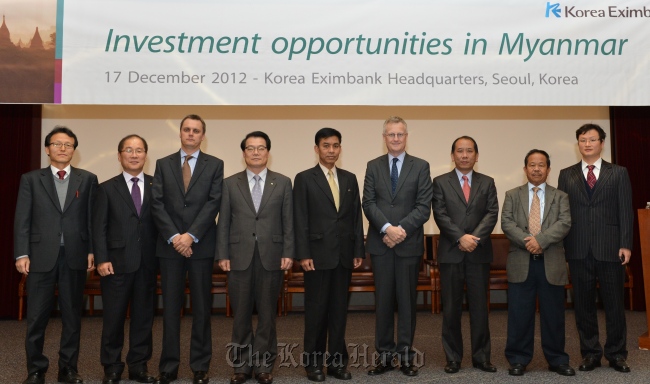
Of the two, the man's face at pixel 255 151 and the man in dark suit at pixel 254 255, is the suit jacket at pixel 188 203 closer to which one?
the man in dark suit at pixel 254 255

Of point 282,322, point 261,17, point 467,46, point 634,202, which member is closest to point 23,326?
point 282,322

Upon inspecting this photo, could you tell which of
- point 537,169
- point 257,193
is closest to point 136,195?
point 257,193

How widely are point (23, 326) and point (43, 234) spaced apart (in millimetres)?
3011

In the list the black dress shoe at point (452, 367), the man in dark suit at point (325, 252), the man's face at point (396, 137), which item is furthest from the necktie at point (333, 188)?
the black dress shoe at point (452, 367)

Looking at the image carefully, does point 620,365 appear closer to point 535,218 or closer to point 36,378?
point 535,218

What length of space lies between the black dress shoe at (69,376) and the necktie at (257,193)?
1509 millimetres

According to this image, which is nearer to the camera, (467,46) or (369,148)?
(467,46)

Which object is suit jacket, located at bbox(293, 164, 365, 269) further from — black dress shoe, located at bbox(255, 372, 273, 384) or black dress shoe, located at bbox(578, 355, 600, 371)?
black dress shoe, located at bbox(578, 355, 600, 371)

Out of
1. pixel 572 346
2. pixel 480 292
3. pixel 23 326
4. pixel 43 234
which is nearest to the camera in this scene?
pixel 43 234

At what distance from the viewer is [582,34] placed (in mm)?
4855

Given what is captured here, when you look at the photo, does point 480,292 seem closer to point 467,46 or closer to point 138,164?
point 467,46

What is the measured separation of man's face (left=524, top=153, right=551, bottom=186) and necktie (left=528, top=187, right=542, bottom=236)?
7 centimetres

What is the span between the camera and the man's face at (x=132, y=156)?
4051mm

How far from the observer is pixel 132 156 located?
4051mm
